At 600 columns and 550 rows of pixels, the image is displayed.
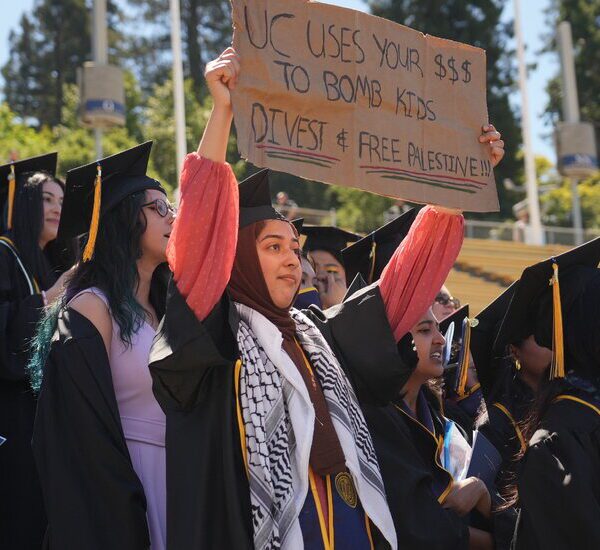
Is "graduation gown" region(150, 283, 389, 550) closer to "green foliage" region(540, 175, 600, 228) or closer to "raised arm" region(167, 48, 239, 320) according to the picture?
"raised arm" region(167, 48, 239, 320)

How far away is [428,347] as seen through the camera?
408cm

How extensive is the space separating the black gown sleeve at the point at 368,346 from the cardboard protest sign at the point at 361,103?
0.41 meters

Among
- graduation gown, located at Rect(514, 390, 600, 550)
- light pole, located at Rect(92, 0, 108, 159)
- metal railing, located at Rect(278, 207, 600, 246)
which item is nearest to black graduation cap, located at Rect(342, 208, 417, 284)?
graduation gown, located at Rect(514, 390, 600, 550)

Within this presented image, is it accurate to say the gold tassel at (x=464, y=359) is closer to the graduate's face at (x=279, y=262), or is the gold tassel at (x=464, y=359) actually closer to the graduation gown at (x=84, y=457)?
the graduate's face at (x=279, y=262)

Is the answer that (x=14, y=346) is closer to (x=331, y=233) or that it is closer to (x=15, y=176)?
(x=15, y=176)

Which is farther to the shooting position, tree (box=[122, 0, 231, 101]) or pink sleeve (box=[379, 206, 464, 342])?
tree (box=[122, 0, 231, 101])

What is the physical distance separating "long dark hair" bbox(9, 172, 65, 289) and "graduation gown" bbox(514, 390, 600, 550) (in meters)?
2.25

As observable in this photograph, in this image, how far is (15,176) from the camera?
15.4 ft

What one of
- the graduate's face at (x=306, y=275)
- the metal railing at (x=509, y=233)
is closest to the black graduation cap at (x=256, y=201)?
the graduate's face at (x=306, y=275)

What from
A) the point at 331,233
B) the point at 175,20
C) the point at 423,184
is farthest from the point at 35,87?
the point at 423,184

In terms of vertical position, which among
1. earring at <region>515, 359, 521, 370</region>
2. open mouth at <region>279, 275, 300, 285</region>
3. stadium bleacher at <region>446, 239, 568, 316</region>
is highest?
stadium bleacher at <region>446, 239, 568, 316</region>

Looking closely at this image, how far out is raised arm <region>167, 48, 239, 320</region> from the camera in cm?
285

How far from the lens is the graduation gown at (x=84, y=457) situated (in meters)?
3.07

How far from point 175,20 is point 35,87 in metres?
22.3
